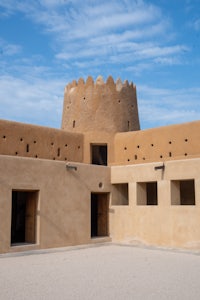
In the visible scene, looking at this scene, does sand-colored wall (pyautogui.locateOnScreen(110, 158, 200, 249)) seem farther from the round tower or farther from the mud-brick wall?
the round tower

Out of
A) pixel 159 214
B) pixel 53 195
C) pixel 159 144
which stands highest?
pixel 159 144

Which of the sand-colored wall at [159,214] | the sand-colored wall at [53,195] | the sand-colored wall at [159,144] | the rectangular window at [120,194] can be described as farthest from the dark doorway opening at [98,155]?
the sand-colored wall at [53,195]

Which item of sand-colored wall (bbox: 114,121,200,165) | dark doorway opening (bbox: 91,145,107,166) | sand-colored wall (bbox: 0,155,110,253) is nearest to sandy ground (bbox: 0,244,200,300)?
sand-colored wall (bbox: 0,155,110,253)

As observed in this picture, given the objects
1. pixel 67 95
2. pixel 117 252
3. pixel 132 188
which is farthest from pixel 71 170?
pixel 67 95

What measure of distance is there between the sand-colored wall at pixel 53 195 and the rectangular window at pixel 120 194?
827 mm

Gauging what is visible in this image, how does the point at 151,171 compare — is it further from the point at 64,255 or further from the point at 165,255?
the point at 64,255

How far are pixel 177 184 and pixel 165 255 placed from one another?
9.32 feet

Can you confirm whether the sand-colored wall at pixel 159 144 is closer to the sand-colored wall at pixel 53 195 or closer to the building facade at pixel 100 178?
the building facade at pixel 100 178

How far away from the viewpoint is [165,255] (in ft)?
36.7

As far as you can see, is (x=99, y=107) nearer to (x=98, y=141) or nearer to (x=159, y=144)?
(x=98, y=141)

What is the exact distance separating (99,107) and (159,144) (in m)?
3.95

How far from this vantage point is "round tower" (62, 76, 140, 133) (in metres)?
17.6

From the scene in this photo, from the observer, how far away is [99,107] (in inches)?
701

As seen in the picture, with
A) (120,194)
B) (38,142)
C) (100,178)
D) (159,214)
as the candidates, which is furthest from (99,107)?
(159,214)
